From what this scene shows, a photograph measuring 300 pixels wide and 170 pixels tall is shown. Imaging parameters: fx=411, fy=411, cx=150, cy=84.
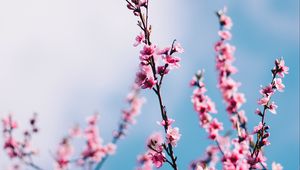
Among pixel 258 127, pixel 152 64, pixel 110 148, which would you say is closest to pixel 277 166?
pixel 258 127

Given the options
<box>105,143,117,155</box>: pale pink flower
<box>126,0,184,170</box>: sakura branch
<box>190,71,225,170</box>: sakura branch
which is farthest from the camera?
<box>105,143,117,155</box>: pale pink flower

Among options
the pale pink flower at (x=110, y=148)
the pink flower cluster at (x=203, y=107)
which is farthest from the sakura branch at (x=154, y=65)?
the pale pink flower at (x=110, y=148)

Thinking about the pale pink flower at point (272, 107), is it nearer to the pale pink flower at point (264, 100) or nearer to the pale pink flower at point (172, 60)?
the pale pink flower at point (264, 100)

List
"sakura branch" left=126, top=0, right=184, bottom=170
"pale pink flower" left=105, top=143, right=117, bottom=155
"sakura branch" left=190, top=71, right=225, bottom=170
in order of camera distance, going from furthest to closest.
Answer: "pale pink flower" left=105, top=143, right=117, bottom=155, "sakura branch" left=190, top=71, right=225, bottom=170, "sakura branch" left=126, top=0, right=184, bottom=170

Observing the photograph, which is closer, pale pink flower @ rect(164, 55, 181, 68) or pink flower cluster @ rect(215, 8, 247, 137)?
pale pink flower @ rect(164, 55, 181, 68)

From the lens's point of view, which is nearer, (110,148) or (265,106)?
(265,106)

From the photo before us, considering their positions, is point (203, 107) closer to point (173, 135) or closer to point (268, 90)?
A: point (268, 90)

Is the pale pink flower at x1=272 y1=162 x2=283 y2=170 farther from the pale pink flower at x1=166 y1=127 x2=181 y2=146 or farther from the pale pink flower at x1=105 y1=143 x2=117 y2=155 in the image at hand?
the pale pink flower at x1=105 y1=143 x2=117 y2=155

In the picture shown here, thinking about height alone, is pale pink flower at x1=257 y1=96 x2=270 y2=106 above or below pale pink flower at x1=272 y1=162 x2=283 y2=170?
Answer: above

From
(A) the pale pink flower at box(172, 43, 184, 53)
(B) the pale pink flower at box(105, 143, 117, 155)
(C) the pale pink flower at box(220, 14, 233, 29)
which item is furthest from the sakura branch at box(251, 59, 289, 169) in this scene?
(B) the pale pink flower at box(105, 143, 117, 155)
